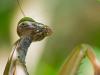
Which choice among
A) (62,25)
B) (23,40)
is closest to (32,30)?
(23,40)

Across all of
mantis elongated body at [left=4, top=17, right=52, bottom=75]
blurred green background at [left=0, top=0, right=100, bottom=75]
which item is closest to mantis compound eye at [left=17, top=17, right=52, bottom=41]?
mantis elongated body at [left=4, top=17, right=52, bottom=75]

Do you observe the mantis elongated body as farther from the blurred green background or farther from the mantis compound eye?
the blurred green background

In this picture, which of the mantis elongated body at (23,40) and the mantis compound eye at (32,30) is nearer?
the mantis elongated body at (23,40)

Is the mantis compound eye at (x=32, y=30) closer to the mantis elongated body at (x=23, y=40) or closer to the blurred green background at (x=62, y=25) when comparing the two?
the mantis elongated body at (x=23, y=40)

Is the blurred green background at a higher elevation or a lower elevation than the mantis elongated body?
higher

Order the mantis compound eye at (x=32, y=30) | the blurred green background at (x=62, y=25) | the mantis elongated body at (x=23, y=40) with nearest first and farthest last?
the mantis elongated body at (x=23, y=40)
the mantis compound eye at (x=32, y=30)
the blurred green background at (x=62, y=25)

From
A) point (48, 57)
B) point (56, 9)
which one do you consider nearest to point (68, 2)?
point (56, 9)

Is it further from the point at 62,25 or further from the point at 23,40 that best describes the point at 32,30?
the point at 62,25

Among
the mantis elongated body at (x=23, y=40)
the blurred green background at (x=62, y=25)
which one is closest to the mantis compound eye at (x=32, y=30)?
the mantis elongated body at (x=23, y=40)

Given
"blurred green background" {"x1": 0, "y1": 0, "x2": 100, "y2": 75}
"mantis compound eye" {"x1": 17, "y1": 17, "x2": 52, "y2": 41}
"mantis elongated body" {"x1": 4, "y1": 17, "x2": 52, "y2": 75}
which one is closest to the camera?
"mantis elongated body" {"x1": 4, "y1": 17, "x2": 52, "y2": 75}
